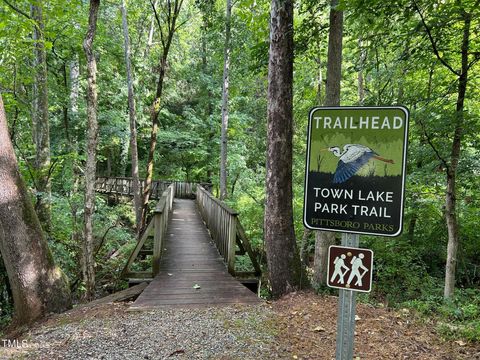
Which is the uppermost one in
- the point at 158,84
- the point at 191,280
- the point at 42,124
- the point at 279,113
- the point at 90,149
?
the point at 158,84

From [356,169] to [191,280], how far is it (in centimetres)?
471

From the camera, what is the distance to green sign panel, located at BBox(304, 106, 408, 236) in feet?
5.09

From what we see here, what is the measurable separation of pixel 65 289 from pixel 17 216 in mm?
1252

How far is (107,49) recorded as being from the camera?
13.9 meters

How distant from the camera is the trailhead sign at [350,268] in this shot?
1.60m

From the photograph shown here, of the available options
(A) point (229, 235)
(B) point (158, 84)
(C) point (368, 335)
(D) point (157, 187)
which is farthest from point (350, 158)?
(D) point (157, 187)

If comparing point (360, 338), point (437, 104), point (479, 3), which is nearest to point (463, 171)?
point (437, 104)

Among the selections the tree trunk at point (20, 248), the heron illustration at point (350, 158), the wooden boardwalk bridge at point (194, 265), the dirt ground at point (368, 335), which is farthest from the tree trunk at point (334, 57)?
the tree trunk at point (20, 248)

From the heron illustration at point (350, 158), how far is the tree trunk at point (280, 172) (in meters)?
3.32

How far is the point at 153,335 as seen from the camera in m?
3.63

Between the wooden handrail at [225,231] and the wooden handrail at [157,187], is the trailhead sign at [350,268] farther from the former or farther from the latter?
the wooden handrail at [157,187]

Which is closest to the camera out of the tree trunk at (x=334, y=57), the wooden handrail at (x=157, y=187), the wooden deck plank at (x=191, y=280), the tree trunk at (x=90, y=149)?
the wooden deck plank at (x=191, y=280)

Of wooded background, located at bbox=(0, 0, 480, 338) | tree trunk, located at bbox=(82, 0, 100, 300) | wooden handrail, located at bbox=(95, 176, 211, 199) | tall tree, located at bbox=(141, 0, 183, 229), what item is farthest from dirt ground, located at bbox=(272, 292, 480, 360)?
wooden handrail, located at bbox=(95, 176, 211, 199)

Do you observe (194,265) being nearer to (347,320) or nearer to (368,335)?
(368,335)
